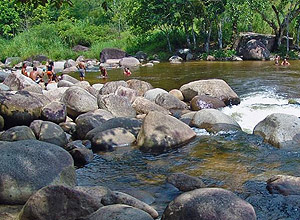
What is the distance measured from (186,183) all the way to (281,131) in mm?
3315

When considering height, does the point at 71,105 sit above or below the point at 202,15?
below

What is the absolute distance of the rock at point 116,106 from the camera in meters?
10.6

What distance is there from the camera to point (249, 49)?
88.7 feet

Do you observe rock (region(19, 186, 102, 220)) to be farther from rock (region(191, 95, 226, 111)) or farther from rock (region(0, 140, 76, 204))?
rock (region(191, 95, 226, 111))

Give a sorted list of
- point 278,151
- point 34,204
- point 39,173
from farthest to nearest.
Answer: point 278,151 → point 39,173 → point 34,204

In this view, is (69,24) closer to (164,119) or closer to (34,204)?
(164,119)

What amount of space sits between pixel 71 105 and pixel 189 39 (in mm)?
24231

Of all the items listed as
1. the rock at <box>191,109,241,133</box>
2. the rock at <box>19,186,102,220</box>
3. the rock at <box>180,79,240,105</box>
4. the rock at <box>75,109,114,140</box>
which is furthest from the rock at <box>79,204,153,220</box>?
the rock at <box>180,79,240,105</box>

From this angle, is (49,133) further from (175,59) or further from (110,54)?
(110,54)

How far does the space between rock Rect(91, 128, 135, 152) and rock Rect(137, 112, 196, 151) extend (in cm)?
30

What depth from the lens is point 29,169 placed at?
5.35 meters

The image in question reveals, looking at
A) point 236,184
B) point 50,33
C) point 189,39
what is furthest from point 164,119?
point 50,33

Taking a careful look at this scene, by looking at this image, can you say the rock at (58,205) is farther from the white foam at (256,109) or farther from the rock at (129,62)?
the rock at (129,62)

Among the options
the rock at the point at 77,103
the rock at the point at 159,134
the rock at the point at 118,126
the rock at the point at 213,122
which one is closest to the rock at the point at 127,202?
the rock at the point at 159,134
